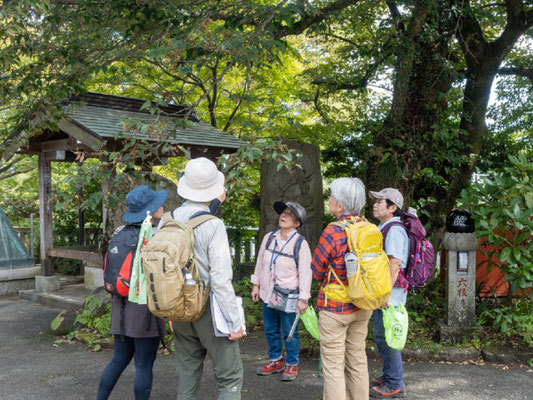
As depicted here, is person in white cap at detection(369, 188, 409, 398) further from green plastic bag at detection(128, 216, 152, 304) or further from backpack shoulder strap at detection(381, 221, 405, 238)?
green plastic bag at detection(128, 216, 152, 304)

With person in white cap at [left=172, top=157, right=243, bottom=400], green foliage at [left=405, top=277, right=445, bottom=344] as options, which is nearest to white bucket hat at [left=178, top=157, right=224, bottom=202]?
person in white cap at [left=172, top=157, right=243, bottom=400]

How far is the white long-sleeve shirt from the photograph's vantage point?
9.36ft

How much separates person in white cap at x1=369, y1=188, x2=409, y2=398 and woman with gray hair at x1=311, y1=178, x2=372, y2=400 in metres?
0.67

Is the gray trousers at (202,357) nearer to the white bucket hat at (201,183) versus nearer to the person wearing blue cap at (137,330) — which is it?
the person wearing blue cap at (137,330)

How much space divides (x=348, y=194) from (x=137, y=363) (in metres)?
1.92

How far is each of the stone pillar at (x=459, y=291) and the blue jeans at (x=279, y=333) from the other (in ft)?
6.27

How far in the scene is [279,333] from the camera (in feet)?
15.5

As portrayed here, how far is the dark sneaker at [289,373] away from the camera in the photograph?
460 centimetres

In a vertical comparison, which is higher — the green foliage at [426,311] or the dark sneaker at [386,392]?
the green foliage at [426,311]

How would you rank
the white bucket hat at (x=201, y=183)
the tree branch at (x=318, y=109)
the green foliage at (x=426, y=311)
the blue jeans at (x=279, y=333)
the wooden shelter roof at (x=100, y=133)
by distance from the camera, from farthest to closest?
the tree branch at (x=318, y=109)
the wooden shelter roof at (x=100, y=133)
the green foliage at (x=426, y=311)
the blue jeans at (x=279, y=333)
the white bucket hat at (x=201, y=183)

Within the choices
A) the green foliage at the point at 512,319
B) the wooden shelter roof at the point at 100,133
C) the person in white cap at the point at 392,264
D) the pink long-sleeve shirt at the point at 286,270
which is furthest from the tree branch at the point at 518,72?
the pink long-sleeve shirt at the point at 286,270

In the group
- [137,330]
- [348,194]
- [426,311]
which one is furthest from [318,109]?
[137,330]

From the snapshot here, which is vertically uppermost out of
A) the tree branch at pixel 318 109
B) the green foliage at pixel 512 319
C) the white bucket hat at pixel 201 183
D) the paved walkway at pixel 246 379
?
the tree branch at pixel 318 109

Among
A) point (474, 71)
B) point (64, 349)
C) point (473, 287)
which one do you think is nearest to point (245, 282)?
point (64, 349)
